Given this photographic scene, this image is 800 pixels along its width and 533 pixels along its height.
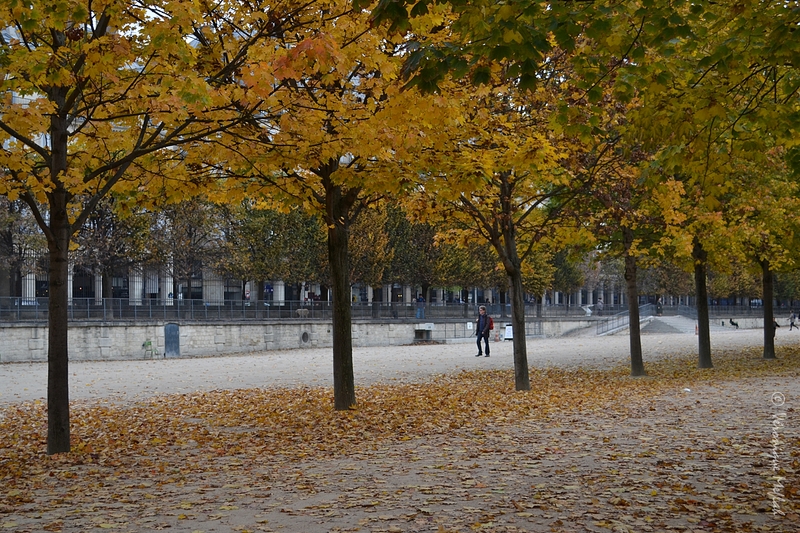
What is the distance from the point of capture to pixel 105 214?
137ft

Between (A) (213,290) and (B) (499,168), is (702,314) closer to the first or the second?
(B) (499,168)

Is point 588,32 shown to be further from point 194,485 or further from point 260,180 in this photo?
point 260,180

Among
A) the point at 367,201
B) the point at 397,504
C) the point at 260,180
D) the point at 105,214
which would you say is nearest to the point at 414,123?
the point at 260,180

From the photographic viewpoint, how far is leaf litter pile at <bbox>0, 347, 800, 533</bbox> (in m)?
6.32

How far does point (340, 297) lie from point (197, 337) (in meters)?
27.5

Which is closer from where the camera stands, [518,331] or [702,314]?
[518,331]

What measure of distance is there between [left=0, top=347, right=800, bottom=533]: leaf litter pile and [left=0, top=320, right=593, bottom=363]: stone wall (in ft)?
60.7

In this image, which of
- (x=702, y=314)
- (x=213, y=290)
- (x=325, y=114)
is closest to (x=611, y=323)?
(x=213, y=290)

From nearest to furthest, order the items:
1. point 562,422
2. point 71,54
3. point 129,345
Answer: point 71,54, point 562,422, point 129,345

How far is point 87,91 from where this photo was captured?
10617mm

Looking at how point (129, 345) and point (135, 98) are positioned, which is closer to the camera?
point (135, 98)

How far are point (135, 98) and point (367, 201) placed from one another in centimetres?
568

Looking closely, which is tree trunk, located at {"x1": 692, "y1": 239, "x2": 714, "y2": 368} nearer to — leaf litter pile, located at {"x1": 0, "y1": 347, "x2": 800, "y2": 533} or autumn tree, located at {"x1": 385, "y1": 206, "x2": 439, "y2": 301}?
leaf litter pile, located at {"x1": 0, "y1": 347, "x2": 800, "y2": 533}

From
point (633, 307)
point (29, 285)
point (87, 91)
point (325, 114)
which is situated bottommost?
point (633, 307)
